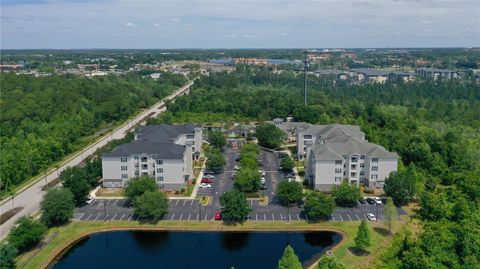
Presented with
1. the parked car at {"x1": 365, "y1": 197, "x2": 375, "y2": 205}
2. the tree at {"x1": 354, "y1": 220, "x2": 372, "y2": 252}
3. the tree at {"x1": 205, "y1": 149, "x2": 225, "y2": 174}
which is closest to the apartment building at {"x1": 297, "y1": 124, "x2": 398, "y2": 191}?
the parked car at {"x1": 365, "y1": 197, "x2": 375, "y2": 205}

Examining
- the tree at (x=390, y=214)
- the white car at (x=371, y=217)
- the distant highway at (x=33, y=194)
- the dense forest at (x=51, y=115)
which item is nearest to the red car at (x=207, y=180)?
the distant highway at (x=33, y=194)

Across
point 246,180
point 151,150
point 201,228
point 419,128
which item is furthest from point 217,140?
point 419,128

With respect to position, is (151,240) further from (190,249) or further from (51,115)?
(51,115)

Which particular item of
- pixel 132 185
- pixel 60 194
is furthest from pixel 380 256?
pixel 60 194

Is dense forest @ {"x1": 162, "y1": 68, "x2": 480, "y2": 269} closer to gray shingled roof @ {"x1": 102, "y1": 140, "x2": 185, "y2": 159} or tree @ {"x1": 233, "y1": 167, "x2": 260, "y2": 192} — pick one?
tree @ {"x1": 233, "y1": 167, "x2": 260, "y2": 192}

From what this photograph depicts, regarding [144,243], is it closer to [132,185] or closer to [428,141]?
[132,185]

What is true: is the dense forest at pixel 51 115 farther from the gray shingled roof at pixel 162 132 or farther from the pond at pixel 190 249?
the pond at pixel 190 249
